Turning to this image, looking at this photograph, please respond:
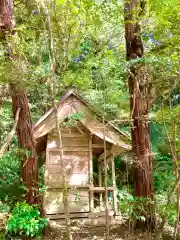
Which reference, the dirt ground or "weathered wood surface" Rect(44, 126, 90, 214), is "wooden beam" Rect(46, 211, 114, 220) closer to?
"weathered wood surface" Rect(44, 126, 90, 214)

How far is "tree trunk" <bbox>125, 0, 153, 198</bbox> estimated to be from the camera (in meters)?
6.68

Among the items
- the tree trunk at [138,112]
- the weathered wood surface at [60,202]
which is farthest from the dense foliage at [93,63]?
the weathered wood surface at [60,202]

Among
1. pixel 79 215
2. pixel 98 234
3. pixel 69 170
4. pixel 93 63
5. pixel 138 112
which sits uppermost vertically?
pixel 93 63

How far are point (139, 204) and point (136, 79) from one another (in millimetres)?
2921

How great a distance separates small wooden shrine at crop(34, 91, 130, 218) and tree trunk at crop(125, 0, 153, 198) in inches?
30.2

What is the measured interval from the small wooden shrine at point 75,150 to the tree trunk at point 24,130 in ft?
3.79

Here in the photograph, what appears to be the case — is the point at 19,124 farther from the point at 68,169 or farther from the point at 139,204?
the point at 139,204

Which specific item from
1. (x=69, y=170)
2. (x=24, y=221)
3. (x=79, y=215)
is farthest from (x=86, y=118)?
(x=24, y=221)

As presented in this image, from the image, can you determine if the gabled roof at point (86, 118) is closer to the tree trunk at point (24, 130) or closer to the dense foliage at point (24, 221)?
the tree trunk at point (24, 130)

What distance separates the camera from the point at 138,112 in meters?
7.04

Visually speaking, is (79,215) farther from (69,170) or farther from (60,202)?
(69,170)

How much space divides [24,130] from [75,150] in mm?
2407

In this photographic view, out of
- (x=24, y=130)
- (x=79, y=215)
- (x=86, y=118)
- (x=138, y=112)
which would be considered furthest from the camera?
(x=86, y=118)

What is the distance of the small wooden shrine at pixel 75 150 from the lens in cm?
753
